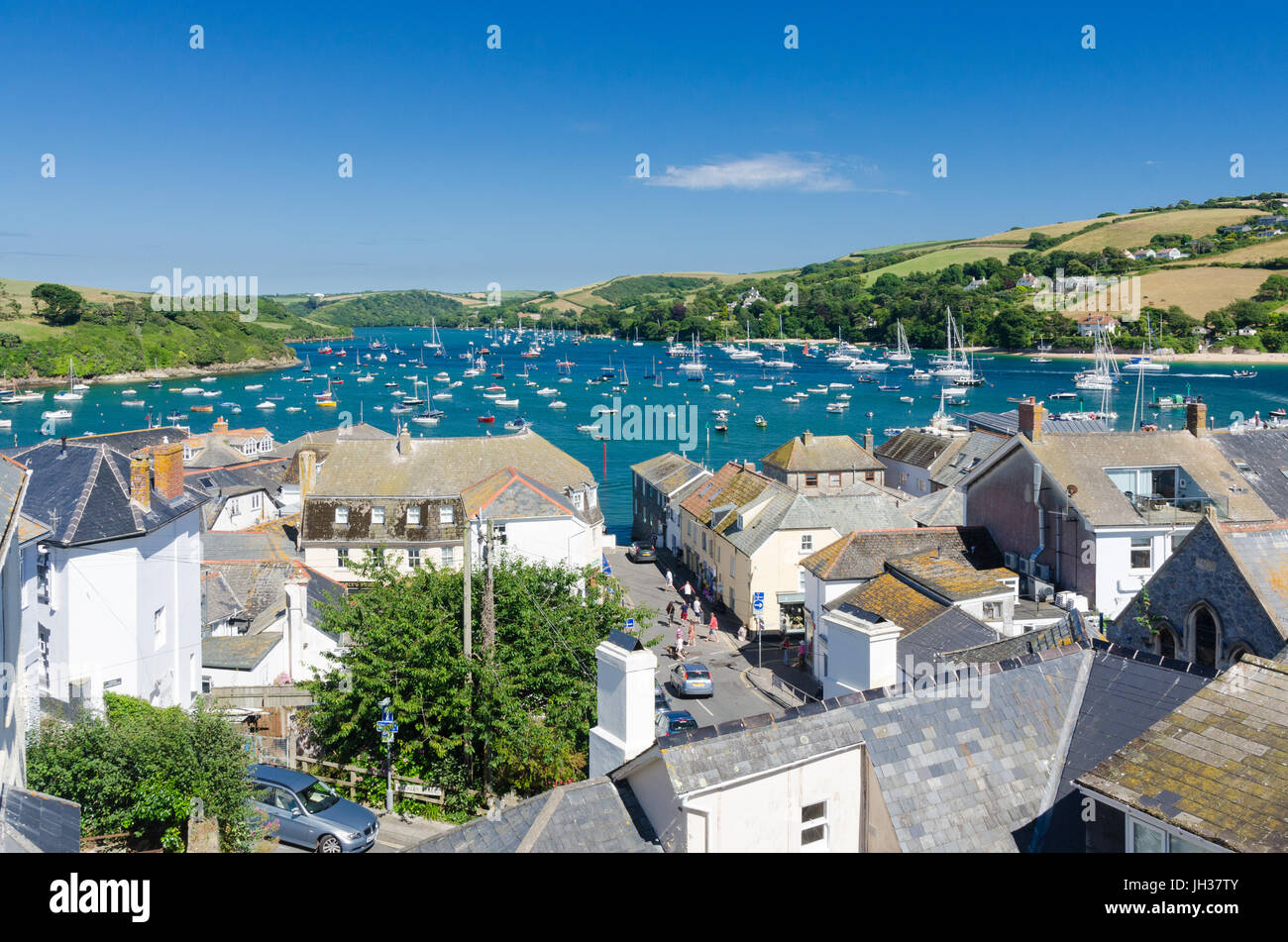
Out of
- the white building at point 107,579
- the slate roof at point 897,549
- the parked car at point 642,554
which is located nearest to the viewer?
the white building at point 107,579

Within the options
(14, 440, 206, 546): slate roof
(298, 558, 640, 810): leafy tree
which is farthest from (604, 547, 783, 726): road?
(14, 440, 206, 546): slate roof

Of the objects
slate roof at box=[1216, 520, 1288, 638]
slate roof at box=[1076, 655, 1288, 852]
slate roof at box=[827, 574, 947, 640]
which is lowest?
slate roof at box=[827, 574, 947, 640]

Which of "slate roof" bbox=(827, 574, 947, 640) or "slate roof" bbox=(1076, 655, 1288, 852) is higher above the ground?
"slate roof" bbox=(1076, 655, 1288, 852)

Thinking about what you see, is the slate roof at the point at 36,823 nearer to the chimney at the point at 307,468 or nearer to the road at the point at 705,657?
the road at the point at 705,657

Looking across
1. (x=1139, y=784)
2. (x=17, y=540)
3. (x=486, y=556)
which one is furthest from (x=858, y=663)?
(x=17, y=540)

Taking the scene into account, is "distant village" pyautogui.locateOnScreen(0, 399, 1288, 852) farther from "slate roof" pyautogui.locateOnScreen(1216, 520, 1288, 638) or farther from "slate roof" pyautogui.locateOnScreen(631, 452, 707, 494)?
"slate roof" pyautogui.locateOnScreen(631, 452, 707, 494)

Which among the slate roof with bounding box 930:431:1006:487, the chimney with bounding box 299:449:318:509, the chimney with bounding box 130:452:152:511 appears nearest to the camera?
the chimney with bounding box 130:452:152:511

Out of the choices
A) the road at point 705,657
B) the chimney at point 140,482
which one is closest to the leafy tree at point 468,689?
the road at point 705,657
